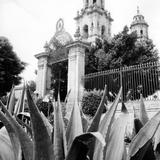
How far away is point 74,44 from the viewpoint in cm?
1121

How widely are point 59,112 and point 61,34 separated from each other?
1698 cm

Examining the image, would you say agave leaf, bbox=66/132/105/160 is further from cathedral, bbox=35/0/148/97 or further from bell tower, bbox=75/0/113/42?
bell tower, bbox=75/0/113/42

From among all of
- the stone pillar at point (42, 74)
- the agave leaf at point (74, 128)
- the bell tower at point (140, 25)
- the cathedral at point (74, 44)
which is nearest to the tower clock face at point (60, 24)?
the cathedral at point (74, 44)

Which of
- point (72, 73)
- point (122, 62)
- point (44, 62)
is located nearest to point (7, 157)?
point (72, 73)

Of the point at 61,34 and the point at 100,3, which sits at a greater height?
the point at 100,3

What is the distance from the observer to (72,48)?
447 inches

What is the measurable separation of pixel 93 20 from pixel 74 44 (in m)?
23.5

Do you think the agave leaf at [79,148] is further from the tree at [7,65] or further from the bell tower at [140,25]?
the bell tower at [140,25]

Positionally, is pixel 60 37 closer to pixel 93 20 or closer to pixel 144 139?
pixel 93 20

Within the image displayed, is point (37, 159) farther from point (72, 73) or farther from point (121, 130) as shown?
point (72, 73)

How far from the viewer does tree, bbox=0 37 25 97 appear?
17.3 metres

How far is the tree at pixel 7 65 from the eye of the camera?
17.3 meters

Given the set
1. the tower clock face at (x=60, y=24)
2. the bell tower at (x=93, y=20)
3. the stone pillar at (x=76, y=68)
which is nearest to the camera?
the stone pillar at (x=76, y=68)

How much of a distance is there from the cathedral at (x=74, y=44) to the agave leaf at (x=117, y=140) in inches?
381
